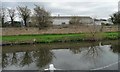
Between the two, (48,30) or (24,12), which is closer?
(48,30)

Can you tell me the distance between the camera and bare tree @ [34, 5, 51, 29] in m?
34.5

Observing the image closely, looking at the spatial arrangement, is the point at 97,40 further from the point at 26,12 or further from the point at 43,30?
the point at 26,12

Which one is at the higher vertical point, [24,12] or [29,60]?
[24,12]

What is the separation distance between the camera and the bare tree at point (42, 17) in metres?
34.5

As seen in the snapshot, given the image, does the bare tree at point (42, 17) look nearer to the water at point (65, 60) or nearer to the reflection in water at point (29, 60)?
the water at point (65, 60)

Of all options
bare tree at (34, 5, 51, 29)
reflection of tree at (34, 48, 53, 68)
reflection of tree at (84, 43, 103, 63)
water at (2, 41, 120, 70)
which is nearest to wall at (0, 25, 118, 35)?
bare tree at (34, 5, 51, 29)

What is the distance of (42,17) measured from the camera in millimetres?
35031

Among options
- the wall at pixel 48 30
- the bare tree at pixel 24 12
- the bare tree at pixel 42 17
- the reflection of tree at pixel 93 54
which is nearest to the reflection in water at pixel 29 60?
the reflection of tree at pixel 93 54

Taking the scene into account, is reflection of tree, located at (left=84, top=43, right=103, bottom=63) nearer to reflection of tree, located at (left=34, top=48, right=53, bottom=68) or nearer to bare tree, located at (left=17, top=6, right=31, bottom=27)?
reflection of tree, located at (left=34, top=48, right=53, bottom=68)

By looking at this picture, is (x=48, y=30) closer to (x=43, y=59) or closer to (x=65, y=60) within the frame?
(x=43, y=59)

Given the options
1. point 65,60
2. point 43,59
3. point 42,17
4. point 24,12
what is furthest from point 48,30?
point 65,60

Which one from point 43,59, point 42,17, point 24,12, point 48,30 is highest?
point 24,12

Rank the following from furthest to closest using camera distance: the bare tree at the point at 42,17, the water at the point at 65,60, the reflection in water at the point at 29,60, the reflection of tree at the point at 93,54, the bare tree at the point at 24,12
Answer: the bare tree at the point at 24,12 → the bare tree at the point at 42,17 → the reflection of tree at the point at 93,54 → the reflection in water at the point at 29,60 → the water at the point at 65,60

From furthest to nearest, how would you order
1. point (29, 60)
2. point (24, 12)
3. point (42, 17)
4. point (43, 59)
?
point (24, 12) < point (42, 17) < point (29, 60) < point (43, 59)
